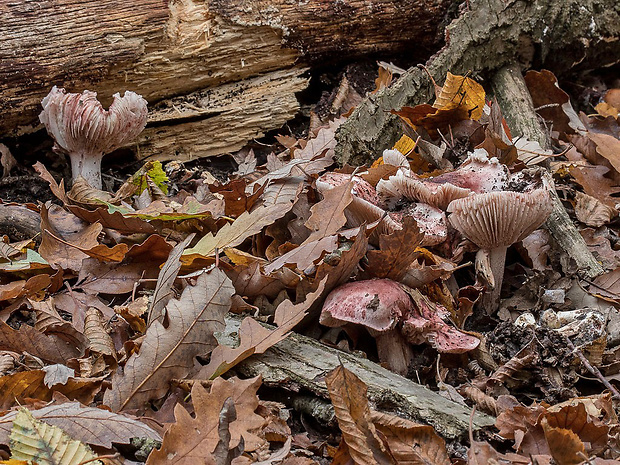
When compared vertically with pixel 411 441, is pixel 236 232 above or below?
above

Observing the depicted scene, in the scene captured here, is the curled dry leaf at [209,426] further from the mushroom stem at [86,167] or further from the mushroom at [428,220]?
the mushroom stem at [86,167]

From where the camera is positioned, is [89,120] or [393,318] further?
[89,120]

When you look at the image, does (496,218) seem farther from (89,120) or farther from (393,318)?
(89,120)

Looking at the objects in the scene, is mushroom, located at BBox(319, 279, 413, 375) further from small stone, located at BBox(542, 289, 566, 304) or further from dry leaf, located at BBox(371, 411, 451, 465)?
small stone, located at BBox(542, 289, 566, 304)

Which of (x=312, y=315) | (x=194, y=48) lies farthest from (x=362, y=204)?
(x=194, y=48)

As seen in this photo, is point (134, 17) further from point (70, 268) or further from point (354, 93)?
point (70, 268)

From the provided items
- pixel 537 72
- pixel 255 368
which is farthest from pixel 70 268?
pixel 537 72
